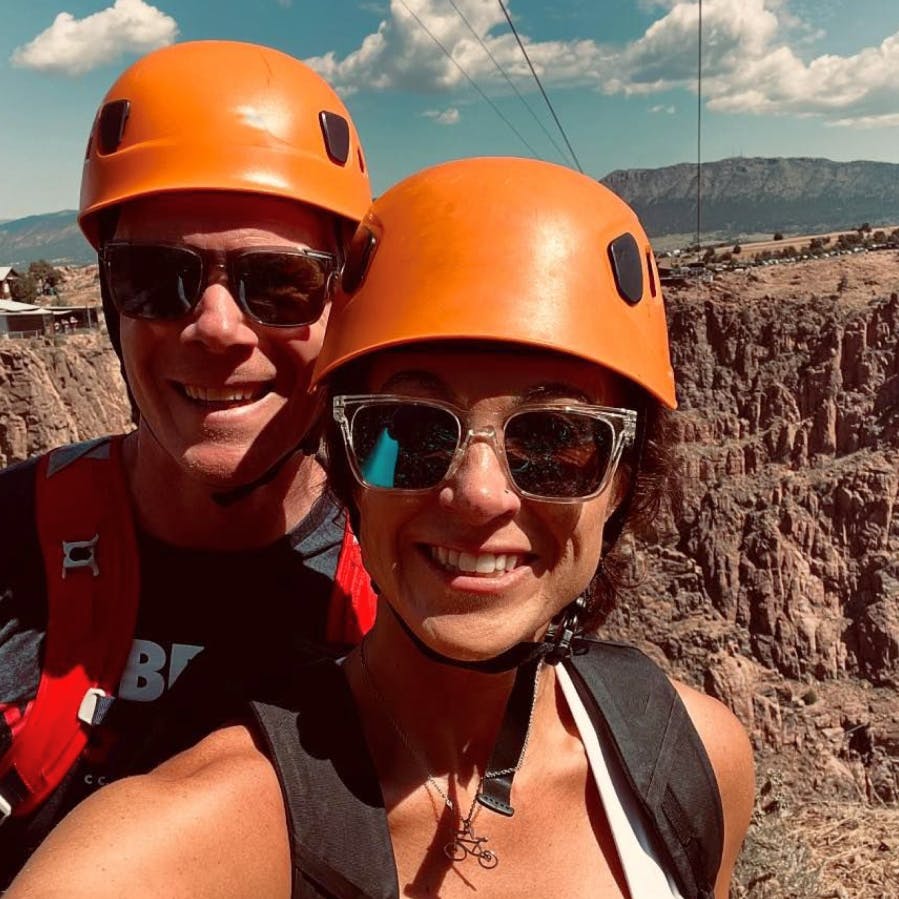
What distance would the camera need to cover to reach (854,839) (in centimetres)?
736

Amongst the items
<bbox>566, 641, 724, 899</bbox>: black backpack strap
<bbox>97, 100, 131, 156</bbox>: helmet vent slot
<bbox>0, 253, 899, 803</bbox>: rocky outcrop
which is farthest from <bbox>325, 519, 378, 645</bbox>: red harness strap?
<bbox>0, 253, 899, 803</bbox>: rocky outcrop

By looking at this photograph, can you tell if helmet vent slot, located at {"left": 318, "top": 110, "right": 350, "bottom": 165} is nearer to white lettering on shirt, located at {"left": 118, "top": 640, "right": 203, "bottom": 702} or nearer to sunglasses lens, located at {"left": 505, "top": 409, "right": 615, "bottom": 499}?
sunglasses lens, located at {"left": 505, "top": 409, "right": 615, "bottom": 499}

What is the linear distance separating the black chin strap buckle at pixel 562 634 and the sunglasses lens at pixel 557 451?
0.48 metres

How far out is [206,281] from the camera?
8.91 feet

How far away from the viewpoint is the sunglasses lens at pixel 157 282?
271cm

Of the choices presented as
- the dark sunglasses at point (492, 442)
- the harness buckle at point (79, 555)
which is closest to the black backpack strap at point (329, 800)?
the dark sunglasses at point (492, 442)

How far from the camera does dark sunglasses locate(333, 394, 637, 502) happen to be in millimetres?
1972

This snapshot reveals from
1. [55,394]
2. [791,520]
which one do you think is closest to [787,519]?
[791,520]

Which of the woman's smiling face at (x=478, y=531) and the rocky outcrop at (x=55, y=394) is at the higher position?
the woman's smiling face at (x=478, y=531)

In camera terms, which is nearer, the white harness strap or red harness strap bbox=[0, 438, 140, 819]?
the white harness strap

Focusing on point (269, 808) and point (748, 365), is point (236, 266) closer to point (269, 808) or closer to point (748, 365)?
point (269, 808)

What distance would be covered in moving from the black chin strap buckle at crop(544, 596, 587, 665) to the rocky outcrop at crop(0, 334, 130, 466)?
19.5m

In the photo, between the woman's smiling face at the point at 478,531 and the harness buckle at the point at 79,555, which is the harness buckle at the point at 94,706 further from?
the woman's smiling face at the point at 478,531

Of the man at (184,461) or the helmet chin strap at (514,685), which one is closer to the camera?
the helmet chin strap at (514,685)
